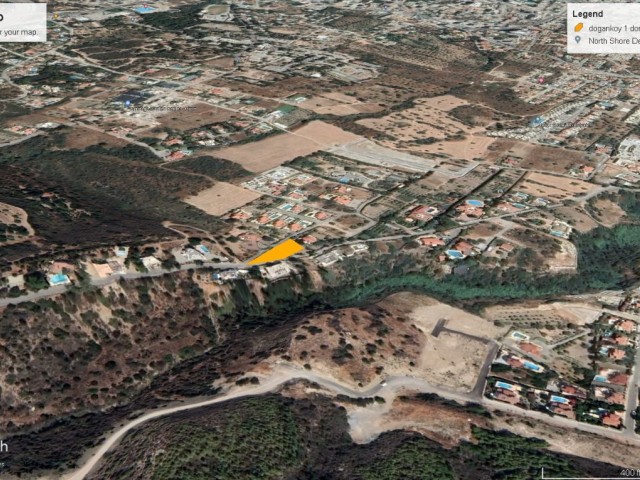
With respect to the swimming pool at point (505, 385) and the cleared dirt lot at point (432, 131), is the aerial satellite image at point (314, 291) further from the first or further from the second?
the cleared dirt lot at point (432, 131)

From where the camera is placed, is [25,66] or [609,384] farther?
[25,66]

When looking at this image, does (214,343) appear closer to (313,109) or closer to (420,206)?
(420,206)

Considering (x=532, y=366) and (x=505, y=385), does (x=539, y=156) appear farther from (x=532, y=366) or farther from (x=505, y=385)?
(x=505, y=385)

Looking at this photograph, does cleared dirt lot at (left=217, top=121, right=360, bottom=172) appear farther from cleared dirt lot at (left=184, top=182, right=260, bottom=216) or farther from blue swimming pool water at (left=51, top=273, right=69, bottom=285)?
blue swimming pool water at (left=51, top=273, right=69, bottom=285)

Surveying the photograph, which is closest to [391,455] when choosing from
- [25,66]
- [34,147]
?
[34,147]

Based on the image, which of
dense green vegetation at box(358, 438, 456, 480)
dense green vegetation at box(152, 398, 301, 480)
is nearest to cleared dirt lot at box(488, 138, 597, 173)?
dense green vegetation at box(358, 438, 456, 480)
